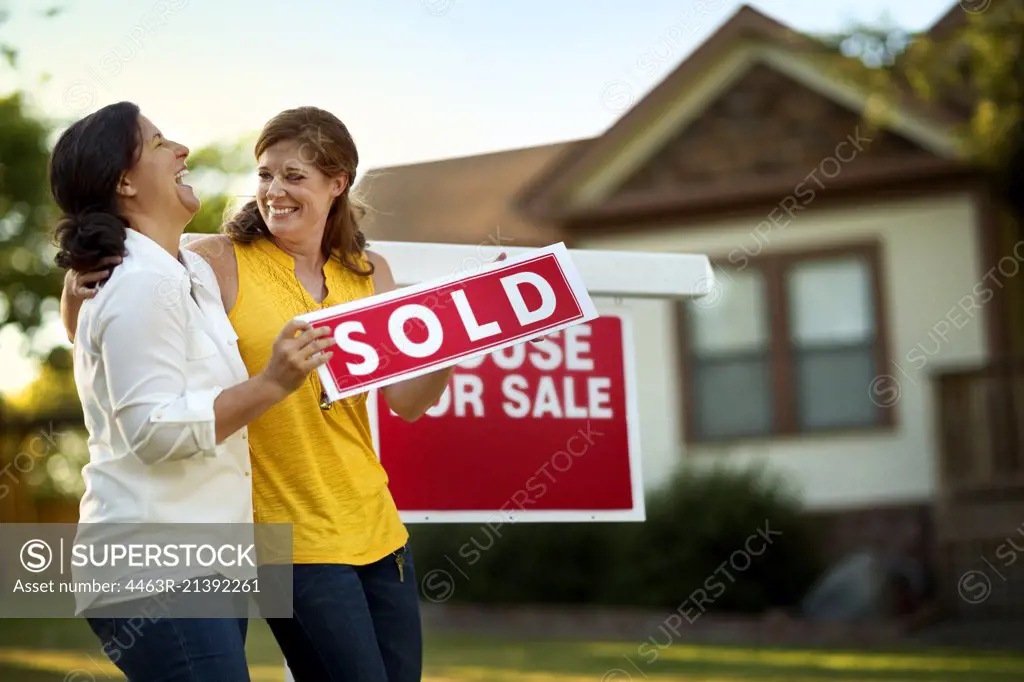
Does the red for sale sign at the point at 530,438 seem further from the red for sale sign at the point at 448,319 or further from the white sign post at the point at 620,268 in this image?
the red for sale sign at the point at 448,319

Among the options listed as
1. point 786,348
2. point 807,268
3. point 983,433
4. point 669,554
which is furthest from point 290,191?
point 807,268

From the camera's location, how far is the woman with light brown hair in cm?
310

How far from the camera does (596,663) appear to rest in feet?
34.8

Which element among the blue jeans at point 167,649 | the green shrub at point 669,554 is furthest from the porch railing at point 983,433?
the blue jeans at point 167,649

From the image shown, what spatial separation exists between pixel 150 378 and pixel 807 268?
14496mm

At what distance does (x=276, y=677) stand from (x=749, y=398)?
9233mm

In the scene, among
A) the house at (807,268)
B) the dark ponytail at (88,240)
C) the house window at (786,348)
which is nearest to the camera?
the dark ponytail at (88,240)

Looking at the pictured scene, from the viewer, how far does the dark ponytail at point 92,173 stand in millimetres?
2793

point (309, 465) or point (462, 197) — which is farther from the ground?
point (462, 197)

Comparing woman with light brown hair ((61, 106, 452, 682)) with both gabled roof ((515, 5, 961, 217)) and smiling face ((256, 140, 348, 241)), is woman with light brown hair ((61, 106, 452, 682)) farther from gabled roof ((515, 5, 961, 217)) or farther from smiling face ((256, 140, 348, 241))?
gabled roof ((515, 5, 961, 217))

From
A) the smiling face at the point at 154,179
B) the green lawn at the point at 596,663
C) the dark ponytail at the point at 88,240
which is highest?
the smiling face at the point at 154,179

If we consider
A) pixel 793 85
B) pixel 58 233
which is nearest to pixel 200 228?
pixel 793 85

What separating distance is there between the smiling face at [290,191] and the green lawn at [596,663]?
17.4 feet

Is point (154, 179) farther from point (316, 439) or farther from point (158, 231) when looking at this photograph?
Answer: point (316, 439)
